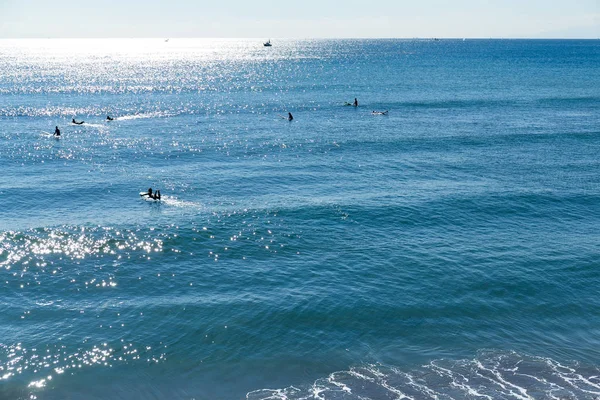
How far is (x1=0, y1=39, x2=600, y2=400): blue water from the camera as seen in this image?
30953 millimetres

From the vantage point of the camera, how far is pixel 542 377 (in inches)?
1177

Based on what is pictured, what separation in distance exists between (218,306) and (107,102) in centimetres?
11041

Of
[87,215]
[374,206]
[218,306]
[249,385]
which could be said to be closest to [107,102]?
[87,215]

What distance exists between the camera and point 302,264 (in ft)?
147

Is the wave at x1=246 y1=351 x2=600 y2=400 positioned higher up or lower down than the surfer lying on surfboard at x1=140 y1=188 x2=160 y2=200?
lower down

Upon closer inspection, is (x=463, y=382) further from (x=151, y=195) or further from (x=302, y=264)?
(x=151, y=195)

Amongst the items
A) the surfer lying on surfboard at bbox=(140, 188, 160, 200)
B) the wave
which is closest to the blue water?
the wave

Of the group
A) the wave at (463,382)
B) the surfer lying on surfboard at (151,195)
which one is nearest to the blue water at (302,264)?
the wave at (463,382)

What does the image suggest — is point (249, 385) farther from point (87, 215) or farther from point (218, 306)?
point (87, 215)

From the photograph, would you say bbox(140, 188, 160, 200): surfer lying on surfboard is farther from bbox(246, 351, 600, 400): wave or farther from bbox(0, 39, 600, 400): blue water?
bbox(246, 351, 600, 400): wave

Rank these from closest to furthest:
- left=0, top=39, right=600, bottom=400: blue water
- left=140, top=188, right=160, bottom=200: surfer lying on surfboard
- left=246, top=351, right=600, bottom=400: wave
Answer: left=246, top=351, right=600, bottom=400: wave < left=0, top=39, right=600, bottom=400: blue water < left=140, top=188, right=160, bottom=200: surfer lying on surfboard

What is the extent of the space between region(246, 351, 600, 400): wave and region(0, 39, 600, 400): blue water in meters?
0.12

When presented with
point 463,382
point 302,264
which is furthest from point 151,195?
point 463,382

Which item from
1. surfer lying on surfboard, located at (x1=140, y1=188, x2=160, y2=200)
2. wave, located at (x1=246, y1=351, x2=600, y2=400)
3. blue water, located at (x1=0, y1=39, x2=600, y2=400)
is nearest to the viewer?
wave, located at (x1=246, y1=351, x2=600, y2=400)
